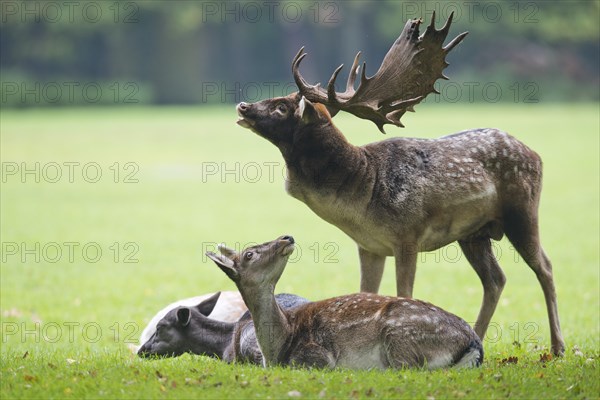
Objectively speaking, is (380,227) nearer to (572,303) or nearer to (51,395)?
(51,395)

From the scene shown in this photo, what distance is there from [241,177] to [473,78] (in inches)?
1104

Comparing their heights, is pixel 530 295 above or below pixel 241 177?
above

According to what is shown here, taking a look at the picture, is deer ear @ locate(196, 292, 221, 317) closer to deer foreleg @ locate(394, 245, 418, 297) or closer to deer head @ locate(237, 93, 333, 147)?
deer head @ locate(237, 93, 333, 147)

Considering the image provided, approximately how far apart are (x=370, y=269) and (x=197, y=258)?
32.1 ft

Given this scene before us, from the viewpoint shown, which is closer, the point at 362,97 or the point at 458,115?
the point at 362,97

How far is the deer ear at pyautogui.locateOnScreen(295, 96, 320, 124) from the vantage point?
28.5 ft

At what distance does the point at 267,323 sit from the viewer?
804cm

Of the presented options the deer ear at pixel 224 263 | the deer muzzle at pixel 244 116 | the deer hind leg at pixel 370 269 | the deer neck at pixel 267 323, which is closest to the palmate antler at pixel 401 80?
the deer muzzle at pixel 244 116

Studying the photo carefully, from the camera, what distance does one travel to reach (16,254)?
18344mm

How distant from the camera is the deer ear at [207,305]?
31.1ft

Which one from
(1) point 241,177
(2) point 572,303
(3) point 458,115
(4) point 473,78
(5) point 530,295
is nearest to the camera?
(2) point 572,303

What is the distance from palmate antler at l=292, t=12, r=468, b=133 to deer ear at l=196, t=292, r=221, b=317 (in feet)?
6.42

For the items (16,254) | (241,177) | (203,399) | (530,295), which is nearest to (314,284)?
(530,295)

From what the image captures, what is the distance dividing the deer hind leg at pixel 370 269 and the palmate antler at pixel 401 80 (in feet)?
3.51
